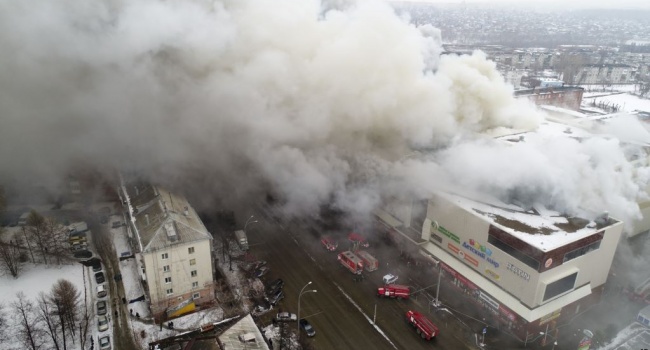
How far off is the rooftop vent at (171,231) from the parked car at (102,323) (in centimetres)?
383

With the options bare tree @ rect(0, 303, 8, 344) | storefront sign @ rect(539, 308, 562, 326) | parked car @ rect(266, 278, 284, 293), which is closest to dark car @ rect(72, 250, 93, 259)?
bare tree @ rect(0, 303, 8, 344)

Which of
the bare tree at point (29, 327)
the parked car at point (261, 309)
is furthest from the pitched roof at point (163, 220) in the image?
the bare tree at point (29, 327)

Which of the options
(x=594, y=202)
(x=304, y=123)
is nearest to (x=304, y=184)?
(x=304, y=123)

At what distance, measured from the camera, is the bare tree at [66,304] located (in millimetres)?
14836

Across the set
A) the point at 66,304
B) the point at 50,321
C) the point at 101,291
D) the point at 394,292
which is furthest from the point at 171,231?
the point at 394,292

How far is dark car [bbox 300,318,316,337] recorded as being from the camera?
1545 centimetres

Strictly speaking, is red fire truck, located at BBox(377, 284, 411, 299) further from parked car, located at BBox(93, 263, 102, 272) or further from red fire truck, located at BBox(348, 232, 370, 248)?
parked car, located at BBox(93, 263, 102, 272)

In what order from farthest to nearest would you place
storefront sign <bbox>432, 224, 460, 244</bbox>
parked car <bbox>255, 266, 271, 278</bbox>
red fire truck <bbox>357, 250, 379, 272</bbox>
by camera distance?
red fire truck <bbox>357, 250, 379, 272</bbox>
parked car <bbox>255, 266, 271, 278</bbox>
storefront sign <bbox>432, 224, 460, 244</bbox>

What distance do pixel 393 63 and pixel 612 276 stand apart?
1363 centimetres

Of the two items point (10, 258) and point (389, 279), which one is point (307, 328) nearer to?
point (389, 279)

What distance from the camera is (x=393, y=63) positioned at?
1836 centimetres

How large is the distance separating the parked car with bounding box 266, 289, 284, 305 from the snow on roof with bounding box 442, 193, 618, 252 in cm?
810

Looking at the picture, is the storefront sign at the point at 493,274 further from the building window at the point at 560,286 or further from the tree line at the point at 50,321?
the tree line at the point at 50,321

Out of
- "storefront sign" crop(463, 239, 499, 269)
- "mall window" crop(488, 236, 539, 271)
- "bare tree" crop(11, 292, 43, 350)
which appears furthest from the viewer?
"storefront sign" crop(463, 239, 499, 269)
